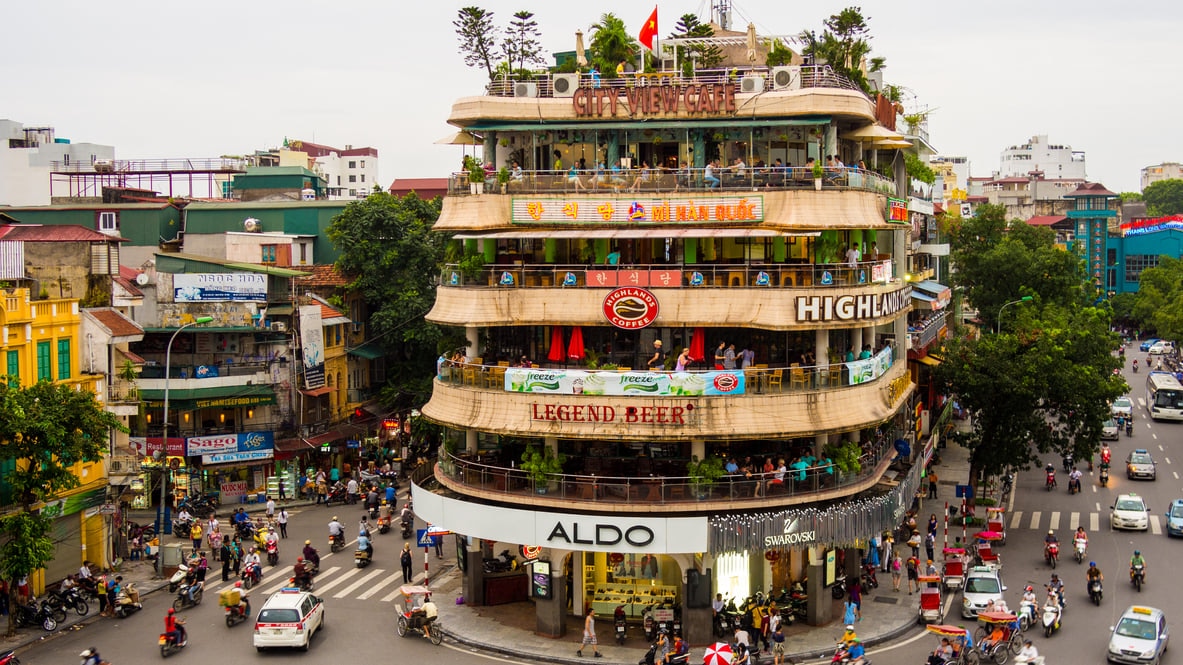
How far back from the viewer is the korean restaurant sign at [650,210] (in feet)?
133

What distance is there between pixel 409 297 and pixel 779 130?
30.9 metres

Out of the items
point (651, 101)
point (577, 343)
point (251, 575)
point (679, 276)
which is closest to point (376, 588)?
point (251, 575)

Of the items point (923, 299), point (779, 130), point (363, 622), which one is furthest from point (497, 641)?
point (923, 299)

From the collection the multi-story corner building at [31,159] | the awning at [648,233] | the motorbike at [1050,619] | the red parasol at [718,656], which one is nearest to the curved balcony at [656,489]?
the red parasol at [718,656]

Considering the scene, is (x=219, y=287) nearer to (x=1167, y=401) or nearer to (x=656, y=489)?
(x=656, y=489)

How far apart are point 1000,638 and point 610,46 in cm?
2394

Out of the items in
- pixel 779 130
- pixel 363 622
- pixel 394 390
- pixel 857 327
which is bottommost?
pixel 363 622

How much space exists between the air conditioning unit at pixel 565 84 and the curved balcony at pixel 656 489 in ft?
42.5

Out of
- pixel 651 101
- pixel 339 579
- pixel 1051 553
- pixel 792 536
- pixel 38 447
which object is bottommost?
pixel 339 579

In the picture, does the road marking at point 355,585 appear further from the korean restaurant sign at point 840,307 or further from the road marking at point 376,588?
the korean restaurant sign at point 840,307

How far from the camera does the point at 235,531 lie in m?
54.0

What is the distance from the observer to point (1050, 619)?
3959cm

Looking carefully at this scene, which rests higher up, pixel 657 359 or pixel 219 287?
pixel 219 287

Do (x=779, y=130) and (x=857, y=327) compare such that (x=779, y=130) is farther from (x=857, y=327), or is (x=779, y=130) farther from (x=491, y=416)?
(x=491, y=416)
